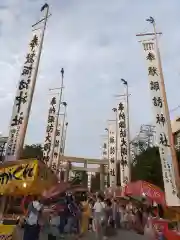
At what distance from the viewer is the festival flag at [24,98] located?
1352 cm

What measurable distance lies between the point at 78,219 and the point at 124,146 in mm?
9308

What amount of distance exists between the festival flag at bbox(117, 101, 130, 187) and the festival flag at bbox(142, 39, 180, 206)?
8.47 metres

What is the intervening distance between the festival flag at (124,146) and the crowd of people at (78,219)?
2.83 m

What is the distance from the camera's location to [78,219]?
46.6 ft

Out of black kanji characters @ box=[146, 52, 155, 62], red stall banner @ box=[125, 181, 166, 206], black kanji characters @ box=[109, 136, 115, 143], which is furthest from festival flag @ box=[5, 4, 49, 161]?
black kanji characters @ box=[109, 136, 115, 143]

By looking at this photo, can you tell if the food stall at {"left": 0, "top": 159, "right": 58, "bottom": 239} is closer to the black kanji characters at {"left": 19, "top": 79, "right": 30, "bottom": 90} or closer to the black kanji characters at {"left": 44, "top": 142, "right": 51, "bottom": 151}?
the black kanji characters at {"left": 19, "top": 79, "right": 30, "bottom": 90}

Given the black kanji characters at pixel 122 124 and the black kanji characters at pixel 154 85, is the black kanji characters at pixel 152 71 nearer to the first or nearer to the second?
the black kanji characters at pixel 154 85

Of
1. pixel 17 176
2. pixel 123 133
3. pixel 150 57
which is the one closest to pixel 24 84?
pixel 17 176

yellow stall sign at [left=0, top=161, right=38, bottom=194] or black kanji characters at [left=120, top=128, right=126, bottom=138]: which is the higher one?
black kanji characters at [left=120, top=128, right=126, bottom=138]

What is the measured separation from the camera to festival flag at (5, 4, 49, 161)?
13523 mm

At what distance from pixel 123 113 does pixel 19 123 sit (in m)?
10.9

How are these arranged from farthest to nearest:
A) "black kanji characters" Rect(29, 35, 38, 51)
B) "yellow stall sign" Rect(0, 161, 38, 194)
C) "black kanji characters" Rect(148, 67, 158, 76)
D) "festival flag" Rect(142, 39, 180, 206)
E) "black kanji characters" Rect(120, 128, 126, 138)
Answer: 1. "black kanji characters" Rect(120, 128, 126, 138)
2. "black kanji characters" Rect(29, 35, 38, 51)
3. "black kanji characters" Rect(148, 67, 158, 76)
4. "festival flag" Rect(142, 39, 180, 206)
5. "yellow stall sign" Rect(0, 161, 38, 194)

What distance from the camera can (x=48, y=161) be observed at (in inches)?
931

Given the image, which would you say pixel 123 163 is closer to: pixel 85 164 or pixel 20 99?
pixel 20 99
